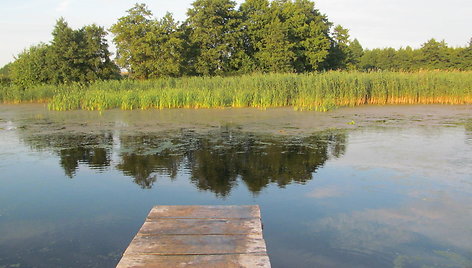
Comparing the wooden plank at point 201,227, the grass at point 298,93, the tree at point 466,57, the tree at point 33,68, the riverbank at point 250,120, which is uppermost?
the tree at point 466,57

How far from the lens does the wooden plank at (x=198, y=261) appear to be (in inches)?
97.1

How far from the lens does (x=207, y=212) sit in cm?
345

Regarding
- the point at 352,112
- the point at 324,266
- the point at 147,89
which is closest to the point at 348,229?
the point at 324,266

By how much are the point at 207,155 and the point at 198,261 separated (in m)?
4.66

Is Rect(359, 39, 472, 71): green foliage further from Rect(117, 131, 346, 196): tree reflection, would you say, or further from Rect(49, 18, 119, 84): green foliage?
Rect(117, 131, 346, 196): tree reflection

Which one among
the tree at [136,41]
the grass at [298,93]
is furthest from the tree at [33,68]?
the grass at [298,93]

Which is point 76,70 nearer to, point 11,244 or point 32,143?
point 32,143

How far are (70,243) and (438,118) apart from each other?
11.4m

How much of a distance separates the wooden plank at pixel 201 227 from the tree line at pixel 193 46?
21957mm

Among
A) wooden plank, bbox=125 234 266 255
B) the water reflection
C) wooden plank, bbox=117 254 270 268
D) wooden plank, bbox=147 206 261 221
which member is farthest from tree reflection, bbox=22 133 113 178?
wooden plank, bbox=117 254 270 268

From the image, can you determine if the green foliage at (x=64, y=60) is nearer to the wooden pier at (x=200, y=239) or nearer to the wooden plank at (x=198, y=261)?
the wooden pier at (x=200, y=239)

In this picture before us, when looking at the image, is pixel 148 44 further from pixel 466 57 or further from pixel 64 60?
pixel 466 57

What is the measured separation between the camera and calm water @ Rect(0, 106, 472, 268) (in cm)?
349

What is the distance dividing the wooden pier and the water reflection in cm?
159
